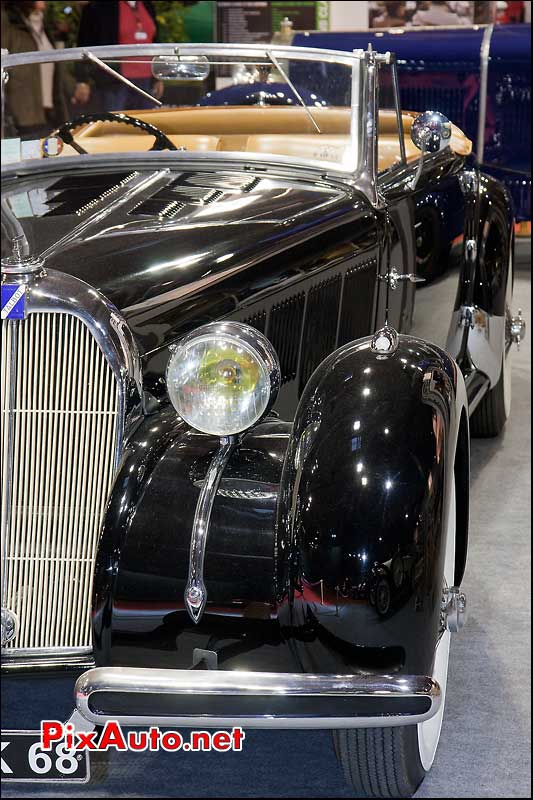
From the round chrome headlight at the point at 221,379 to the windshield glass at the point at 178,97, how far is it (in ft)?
3.68

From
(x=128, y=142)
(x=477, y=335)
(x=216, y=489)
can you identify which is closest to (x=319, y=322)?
(x=128, y=142)

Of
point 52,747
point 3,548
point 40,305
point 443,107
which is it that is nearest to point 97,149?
point 40,305

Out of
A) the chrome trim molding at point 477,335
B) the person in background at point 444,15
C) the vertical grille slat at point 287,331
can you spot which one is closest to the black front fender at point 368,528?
the vertical grille slat at point 287,331

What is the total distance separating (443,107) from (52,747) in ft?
19.1

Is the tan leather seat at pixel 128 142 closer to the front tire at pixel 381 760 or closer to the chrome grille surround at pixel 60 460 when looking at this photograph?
the chrome grille surround at pixel 60 460

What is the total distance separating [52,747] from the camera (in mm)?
1722

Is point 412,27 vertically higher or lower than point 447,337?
higher

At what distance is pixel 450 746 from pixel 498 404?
193 cm

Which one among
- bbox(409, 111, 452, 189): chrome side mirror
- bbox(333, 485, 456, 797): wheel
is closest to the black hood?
bbox(409, 111, 452, 189): chrome side mirror

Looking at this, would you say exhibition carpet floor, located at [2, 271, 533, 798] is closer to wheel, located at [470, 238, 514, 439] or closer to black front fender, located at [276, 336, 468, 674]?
black front fender, located at [276, 336, 468, 674]

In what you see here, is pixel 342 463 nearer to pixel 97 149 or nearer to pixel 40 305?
pixel 40 305

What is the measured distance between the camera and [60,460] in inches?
71.0

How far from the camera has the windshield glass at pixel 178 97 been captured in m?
2.73
